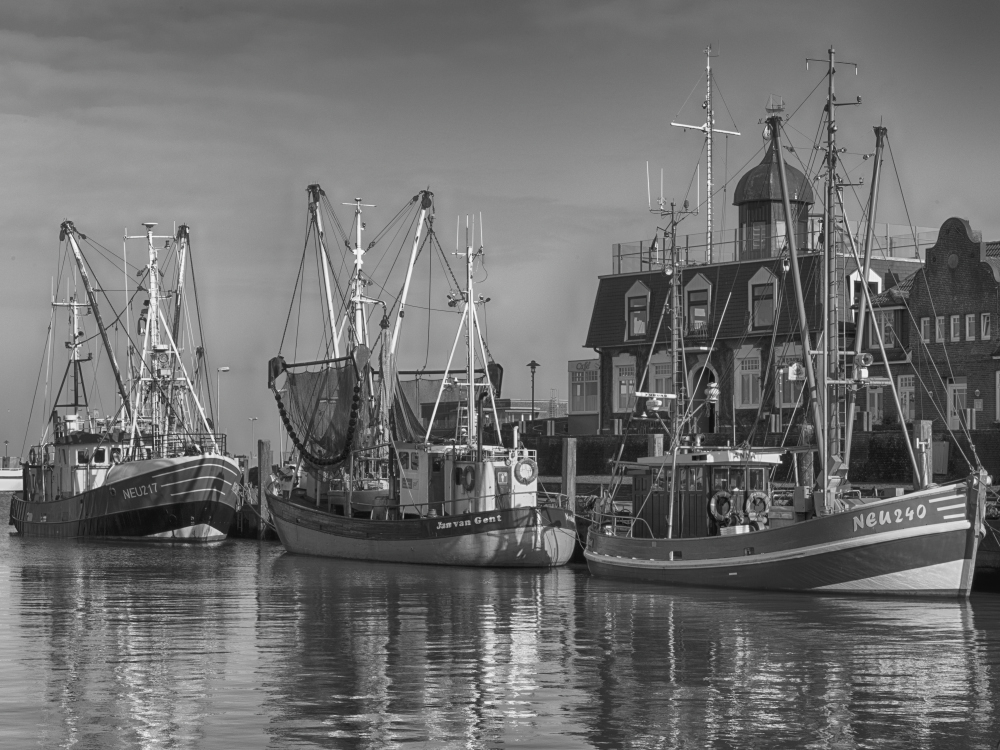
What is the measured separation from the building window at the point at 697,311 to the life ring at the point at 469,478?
79.4 ft

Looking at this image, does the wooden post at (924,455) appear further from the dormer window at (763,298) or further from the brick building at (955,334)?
the dormer window at (763,298)

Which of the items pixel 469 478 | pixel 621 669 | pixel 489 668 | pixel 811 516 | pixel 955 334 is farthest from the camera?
pixel 955 334

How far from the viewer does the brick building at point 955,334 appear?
60.0 m

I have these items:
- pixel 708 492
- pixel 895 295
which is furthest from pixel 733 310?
pixel 708 492

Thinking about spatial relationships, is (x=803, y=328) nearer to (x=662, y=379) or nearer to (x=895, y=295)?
(x=895, y=295)

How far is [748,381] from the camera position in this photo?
224 feet

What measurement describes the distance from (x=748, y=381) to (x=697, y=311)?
467 cm

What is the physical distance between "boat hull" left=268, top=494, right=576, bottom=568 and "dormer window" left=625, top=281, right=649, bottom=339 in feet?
81.9

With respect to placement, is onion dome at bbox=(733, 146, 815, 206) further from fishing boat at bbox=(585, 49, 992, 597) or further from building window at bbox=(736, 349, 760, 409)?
fishing boat at bbox=(585, 49, 992, 597)

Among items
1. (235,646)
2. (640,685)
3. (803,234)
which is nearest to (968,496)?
(640,685)

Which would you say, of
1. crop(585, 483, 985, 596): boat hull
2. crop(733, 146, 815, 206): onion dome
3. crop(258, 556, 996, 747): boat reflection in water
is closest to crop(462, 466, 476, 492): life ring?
crop(258, 556, 996, 747): boat reflection in water

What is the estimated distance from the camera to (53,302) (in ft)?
253

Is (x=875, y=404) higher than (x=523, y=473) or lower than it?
higher

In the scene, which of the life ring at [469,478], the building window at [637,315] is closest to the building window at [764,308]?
the building window at [637,315]
